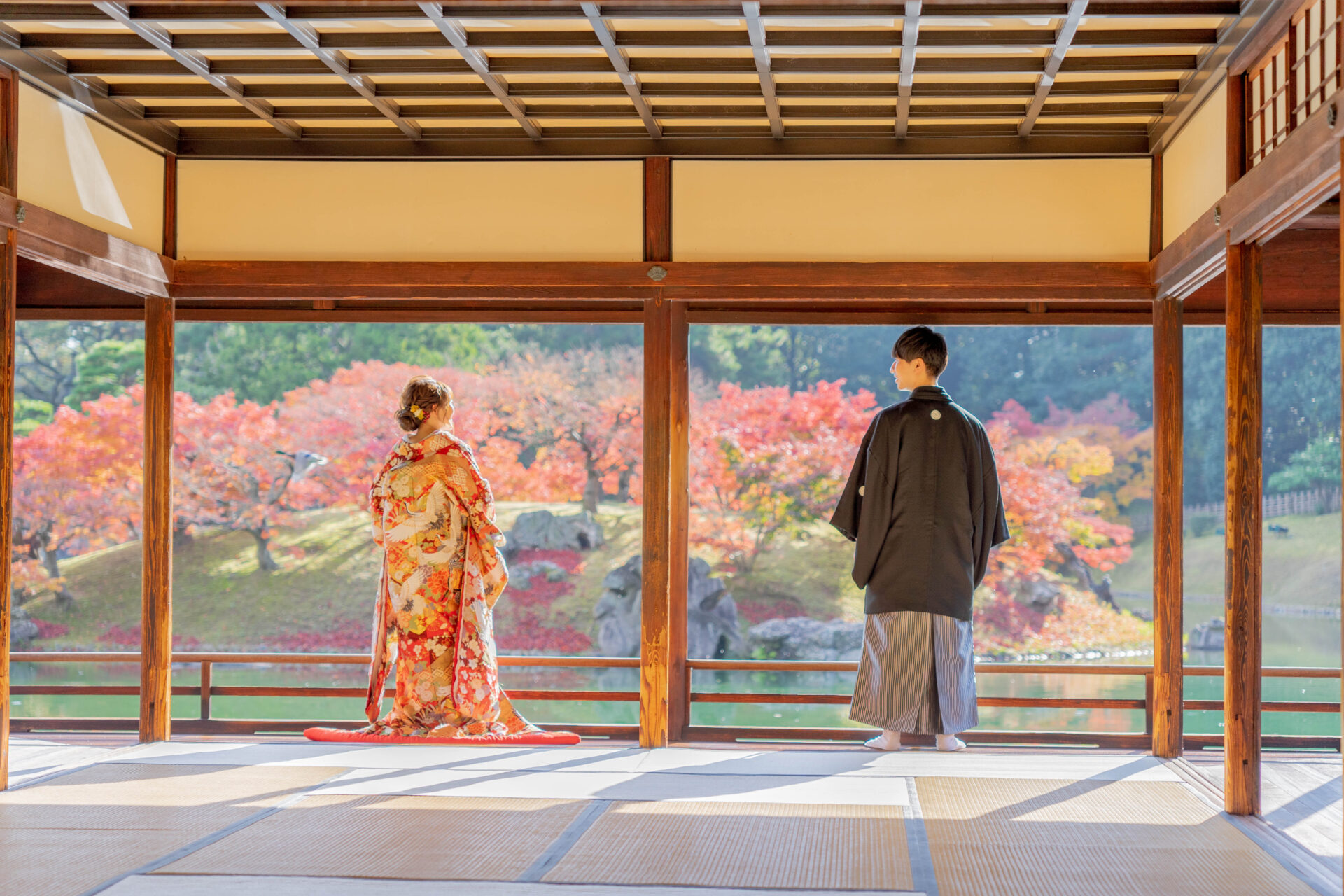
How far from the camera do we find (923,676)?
3992 millimetres

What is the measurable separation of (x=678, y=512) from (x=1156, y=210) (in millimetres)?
2208

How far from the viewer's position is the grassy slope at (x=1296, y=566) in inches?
348

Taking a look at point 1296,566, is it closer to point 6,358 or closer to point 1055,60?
point 1055,60

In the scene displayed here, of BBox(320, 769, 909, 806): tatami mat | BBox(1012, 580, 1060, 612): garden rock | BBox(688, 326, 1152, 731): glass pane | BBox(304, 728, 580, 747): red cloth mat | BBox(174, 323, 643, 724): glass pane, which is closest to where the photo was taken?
BBox(320, 769, 909, 806): tatami mat

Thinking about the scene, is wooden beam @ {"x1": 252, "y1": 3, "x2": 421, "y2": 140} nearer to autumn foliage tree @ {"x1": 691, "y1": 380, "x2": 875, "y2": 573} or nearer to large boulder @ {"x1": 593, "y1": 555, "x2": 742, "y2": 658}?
autumn foliage tree @ {"x1": 691, "y1": 380, "x2": 875, "y2": 573}

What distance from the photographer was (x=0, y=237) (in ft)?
11.3

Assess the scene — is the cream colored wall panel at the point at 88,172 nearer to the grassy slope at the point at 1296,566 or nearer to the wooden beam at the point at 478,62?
the wooden beam at the point at 478,62

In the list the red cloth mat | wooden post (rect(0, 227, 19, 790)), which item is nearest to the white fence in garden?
the red cloth mat

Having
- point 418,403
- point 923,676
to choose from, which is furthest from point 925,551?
point 418,403

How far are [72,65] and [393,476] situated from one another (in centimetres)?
182

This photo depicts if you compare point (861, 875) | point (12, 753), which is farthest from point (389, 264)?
point (861, 875)

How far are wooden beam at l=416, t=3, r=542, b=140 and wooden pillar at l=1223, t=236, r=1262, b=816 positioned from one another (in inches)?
97.4

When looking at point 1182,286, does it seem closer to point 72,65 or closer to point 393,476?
point 393,476

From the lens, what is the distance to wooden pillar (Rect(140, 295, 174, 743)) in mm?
4336
